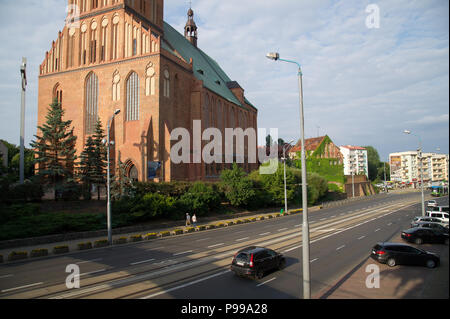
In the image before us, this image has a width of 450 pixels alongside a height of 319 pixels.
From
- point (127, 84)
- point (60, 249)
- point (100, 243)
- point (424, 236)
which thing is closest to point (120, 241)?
point (100, 243)

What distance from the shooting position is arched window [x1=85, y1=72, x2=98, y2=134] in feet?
133

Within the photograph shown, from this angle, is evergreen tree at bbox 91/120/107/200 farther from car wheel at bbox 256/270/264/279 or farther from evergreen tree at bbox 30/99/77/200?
car wheel at bbox 256/270/264/279

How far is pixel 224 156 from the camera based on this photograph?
182 ft

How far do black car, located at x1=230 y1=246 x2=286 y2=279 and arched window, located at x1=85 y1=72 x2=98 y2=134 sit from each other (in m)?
36.1

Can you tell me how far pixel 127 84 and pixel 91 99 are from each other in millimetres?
6283

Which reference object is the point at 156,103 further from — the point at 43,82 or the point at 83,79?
the point at 43,82

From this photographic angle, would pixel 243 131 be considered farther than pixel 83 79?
Yes

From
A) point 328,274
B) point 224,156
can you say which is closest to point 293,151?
point 224,156

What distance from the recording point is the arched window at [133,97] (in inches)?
1523

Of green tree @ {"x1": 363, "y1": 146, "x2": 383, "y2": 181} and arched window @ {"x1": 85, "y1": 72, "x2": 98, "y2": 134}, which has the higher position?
arched window @ {"x1": 85, "y1": 72, "x2": 98, "y2": 134}

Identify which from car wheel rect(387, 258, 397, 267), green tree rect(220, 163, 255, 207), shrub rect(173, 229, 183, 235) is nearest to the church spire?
green tree rect(220, 163, 255, 207)

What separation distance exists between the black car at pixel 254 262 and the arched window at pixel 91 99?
36061mm

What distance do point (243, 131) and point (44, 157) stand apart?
144 feet

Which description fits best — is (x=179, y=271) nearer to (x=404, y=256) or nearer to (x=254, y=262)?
(x=254, y=262)
